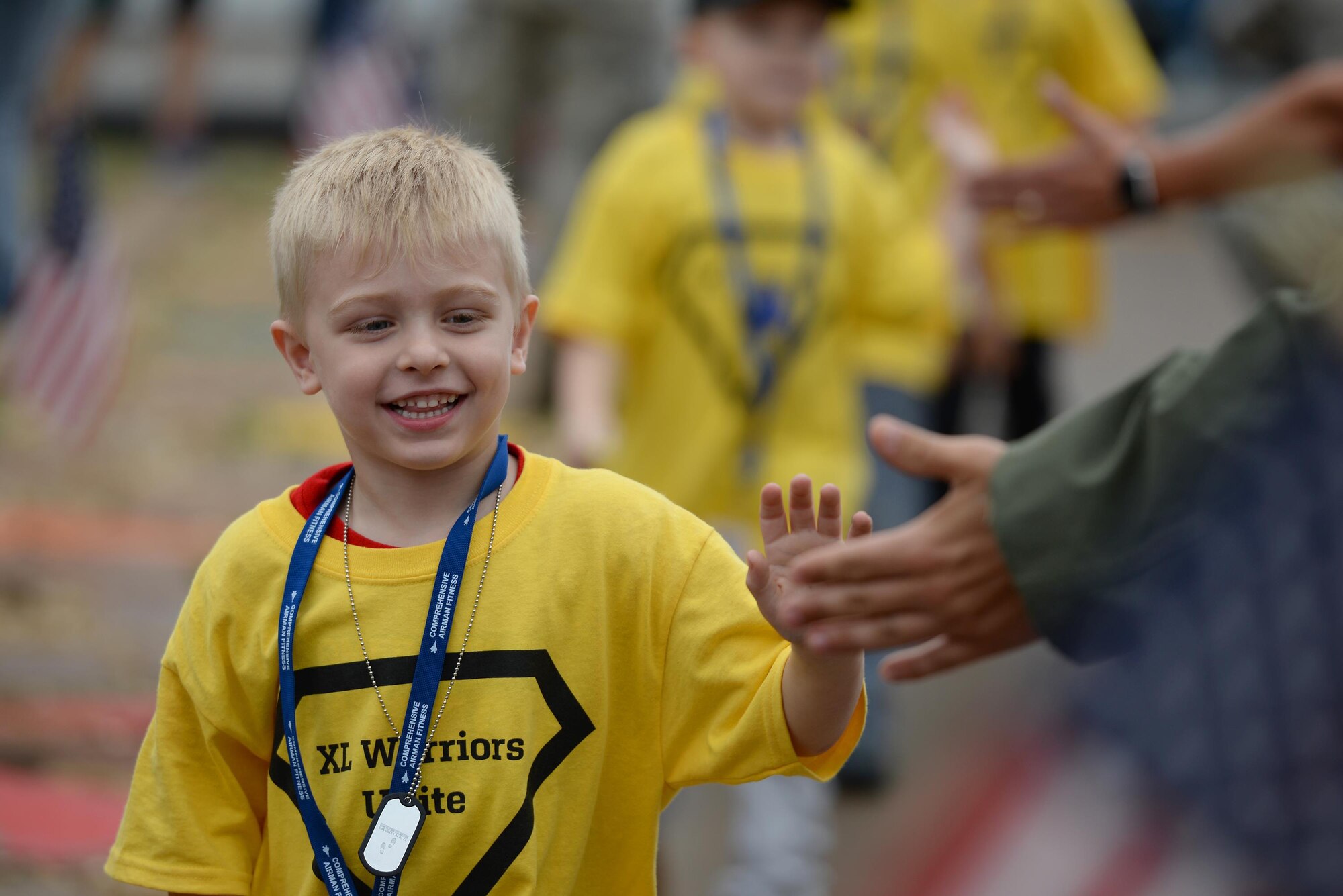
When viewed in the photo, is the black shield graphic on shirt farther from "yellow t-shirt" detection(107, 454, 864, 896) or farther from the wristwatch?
the wristwatch

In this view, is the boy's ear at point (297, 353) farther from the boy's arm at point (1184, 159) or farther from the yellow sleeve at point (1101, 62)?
the yellow sleeve at point (1101, 62)

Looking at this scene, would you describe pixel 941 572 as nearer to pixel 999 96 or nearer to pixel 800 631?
pixel 800 631

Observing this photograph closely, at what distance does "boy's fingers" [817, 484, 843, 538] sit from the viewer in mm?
1864

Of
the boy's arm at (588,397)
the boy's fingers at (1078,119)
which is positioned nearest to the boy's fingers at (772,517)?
the boy's arm at (588,397)

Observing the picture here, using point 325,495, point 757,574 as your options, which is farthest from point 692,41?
point 757,574

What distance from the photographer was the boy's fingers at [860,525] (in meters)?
1.91

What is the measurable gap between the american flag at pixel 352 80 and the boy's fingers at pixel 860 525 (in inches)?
261

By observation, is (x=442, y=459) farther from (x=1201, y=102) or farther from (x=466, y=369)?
(x=1201, y=102)

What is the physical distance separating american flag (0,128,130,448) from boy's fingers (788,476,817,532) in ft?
14.7

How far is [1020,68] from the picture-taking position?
5910 millimetres

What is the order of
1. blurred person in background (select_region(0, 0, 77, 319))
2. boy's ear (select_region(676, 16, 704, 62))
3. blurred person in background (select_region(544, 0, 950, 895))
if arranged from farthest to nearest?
blurred person in background (select_region(0, 0, 77, 319)), boy's ear (select_region(676, 16, 704, 62)), blurred person in background (select_region(544, 0, 950, 895))

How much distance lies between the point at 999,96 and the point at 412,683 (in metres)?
4.54

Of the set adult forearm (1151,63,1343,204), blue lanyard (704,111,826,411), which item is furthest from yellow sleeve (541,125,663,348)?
adult forearm (1151,63,1343,204)

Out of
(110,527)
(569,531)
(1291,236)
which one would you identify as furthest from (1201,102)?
(569,531)
